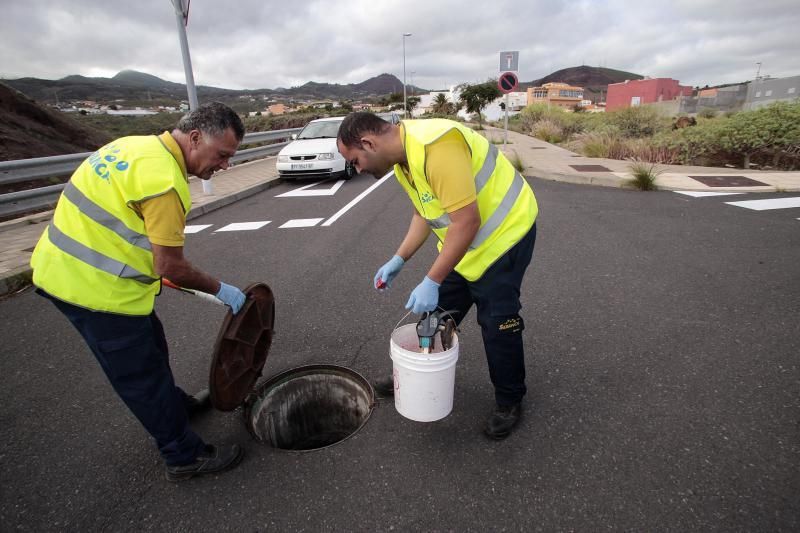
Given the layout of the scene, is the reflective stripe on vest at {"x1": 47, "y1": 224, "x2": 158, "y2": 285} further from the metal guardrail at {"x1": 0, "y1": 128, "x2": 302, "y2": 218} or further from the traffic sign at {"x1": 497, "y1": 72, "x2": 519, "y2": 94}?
the traffic sign at {"x1": 497, "y1": 72, "x2": 519, "y2": 94}

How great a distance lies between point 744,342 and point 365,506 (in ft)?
9.32

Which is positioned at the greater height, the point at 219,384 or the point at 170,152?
the point at 170,152

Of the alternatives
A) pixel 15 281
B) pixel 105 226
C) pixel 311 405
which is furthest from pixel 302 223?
pixel 105 226

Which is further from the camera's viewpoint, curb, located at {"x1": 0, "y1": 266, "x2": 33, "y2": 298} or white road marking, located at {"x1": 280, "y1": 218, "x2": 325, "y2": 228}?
white road marking, located at {"x1": 280, "y1": 218, "x2": 325, "y2": 228}

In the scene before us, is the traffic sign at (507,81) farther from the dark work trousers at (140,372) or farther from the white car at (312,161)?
the dark work trousers at (140,372)

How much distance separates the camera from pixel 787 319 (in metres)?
3.24

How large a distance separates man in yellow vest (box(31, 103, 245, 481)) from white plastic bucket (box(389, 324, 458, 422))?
0.99 metres

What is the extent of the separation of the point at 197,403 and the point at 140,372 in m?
0.74

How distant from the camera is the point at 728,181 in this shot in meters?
8.32

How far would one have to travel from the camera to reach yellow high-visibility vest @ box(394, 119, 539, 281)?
195cm

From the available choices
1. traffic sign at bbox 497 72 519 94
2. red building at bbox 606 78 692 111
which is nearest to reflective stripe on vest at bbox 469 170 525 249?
traffic sign at bbox 497 72 519 94

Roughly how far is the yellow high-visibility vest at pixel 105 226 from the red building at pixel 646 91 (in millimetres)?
62793

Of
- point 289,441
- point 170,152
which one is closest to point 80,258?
point 170,152

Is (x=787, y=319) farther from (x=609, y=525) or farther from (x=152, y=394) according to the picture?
(x=152, y=394)
